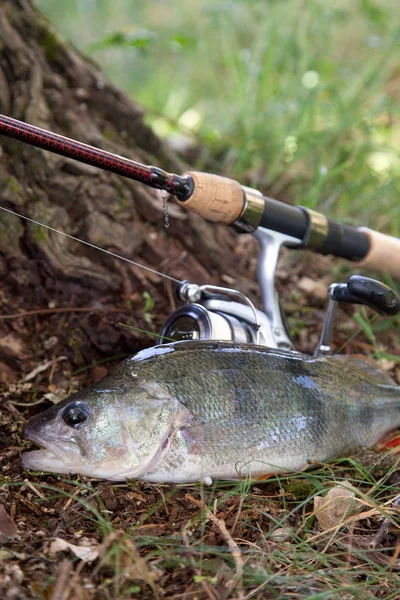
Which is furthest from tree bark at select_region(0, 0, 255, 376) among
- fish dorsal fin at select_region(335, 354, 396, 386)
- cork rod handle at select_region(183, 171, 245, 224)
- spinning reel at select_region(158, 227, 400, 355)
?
fish dorsal fin at select_region(335, 354, 396, 386)

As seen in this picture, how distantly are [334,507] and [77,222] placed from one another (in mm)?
1955

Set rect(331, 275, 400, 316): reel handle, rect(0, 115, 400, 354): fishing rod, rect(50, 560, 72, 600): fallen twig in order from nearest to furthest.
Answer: rect(50, 560, 72, 600): fallen twig, rect(0, 115, 400, 354): fishing rod, rect(331, 275, 400, 316): reel handle

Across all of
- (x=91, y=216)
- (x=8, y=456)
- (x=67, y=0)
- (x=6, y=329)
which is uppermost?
(x=67, y=0)

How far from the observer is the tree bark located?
10.5ft

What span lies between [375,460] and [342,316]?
1475 millimetres

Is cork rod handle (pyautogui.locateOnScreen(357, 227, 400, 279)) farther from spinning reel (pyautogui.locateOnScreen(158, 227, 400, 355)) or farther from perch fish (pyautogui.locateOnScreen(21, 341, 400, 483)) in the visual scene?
perch fish (pyautogui.locateOnScreen(21, 341, 400, 483))

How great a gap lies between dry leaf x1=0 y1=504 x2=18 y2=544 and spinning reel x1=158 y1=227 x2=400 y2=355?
105 centimetres

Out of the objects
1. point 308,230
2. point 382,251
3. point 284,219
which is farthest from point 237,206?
point 382,251

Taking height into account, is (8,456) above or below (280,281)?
below

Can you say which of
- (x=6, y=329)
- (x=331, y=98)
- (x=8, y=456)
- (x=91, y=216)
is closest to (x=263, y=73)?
(x=331, y=98)

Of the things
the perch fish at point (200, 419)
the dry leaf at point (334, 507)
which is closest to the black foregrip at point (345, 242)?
the perch fish at point (200, 419)

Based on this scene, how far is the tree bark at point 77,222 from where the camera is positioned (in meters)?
3.19

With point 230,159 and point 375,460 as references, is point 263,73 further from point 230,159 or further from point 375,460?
point 375,460

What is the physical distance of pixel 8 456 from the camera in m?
2.54
